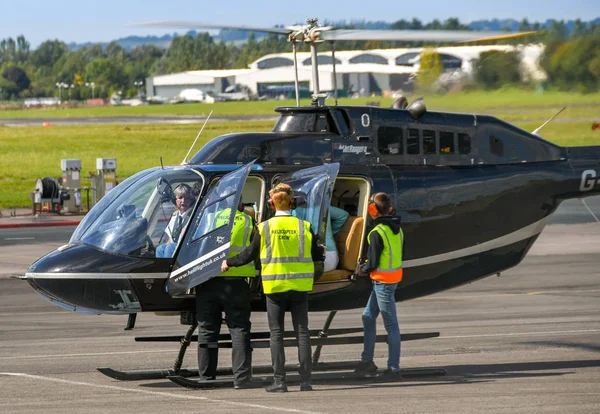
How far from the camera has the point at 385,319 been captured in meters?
10.3

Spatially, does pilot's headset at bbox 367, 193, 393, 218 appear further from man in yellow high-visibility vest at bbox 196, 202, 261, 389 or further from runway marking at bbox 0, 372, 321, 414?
runway marking at bbox 0, 372, 321, 414

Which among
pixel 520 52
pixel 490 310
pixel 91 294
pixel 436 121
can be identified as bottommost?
pixel 490 310

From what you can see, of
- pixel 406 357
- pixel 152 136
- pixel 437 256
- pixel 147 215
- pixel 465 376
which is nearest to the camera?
pixel 147 215

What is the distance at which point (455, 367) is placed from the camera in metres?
11.1

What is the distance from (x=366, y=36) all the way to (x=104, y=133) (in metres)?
68.8

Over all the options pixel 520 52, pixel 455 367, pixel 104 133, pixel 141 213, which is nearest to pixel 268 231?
pixel 141 213

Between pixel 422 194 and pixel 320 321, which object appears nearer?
pixel 422 194

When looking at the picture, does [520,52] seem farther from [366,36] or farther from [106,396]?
[106,396]

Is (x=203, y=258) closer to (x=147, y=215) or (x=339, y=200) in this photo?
(x=147, y=215)

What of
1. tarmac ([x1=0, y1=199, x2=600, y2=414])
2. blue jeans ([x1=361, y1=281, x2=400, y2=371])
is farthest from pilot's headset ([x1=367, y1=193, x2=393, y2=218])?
tarmac ([x1=0, y1=199, x2=600, y2=414])

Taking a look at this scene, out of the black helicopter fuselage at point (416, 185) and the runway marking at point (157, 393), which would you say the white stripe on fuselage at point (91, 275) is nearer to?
the black helicopter fuselage at point (416, 185)

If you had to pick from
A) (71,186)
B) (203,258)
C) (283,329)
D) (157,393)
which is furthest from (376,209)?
(71,186)

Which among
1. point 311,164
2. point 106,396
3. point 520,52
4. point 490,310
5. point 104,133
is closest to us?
point 106,396

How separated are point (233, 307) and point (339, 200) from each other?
232 centimetres
